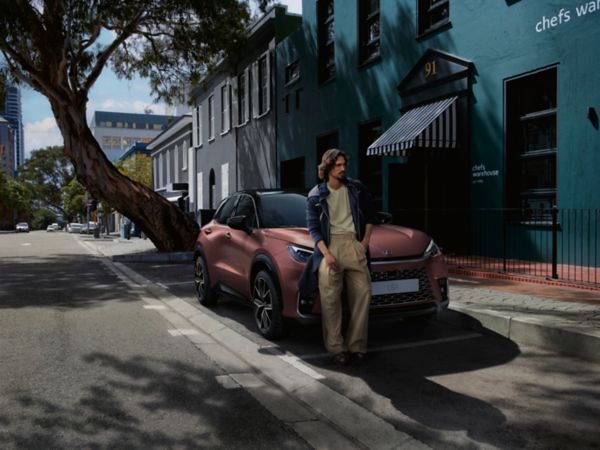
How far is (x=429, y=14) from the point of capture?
42.2 ft

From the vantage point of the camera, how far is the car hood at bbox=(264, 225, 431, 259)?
5.12 m

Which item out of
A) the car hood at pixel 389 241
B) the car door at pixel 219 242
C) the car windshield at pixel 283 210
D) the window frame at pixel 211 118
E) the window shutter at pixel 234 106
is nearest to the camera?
the car hood at pixel 389 241

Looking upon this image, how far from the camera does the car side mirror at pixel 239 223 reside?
6004mm

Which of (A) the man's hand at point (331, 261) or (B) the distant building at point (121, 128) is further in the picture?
(B) the distant building at point (121, 128)

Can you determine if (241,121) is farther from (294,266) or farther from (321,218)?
(321,218)

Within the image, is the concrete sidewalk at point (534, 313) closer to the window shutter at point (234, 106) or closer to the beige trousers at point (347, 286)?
the beige trousers at point (347, 286)

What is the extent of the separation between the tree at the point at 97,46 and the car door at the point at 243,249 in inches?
431

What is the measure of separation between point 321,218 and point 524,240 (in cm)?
687

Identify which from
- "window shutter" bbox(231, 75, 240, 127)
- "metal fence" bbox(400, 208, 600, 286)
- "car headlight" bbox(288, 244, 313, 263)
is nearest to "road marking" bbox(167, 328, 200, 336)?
"car headlight" bbox(288, 244, 313, 263)

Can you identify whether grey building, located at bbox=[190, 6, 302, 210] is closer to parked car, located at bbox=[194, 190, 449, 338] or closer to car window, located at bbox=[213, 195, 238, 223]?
car window, located at bbox=[213, 195, 238, 223]

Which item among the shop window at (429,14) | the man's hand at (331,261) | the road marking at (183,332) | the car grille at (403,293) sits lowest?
the road marking at (183,332)

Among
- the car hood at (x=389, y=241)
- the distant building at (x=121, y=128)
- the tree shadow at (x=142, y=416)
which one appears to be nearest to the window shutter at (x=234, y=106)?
the car hood at (x=389, y=241)

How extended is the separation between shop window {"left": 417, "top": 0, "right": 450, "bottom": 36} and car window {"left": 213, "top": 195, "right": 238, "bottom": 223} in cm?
738

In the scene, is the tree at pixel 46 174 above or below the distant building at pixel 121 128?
below
